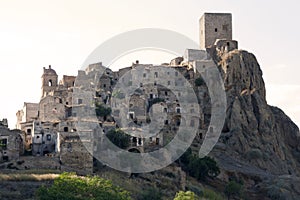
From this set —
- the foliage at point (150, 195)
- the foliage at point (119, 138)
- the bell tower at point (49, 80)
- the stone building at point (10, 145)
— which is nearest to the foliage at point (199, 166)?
the foliage at point (119, 138)

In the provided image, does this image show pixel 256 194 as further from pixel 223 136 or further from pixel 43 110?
pixel 43 110

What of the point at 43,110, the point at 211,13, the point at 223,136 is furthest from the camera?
the point at 211,13

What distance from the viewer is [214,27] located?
11456 centimetres

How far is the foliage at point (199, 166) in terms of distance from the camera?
83.2m

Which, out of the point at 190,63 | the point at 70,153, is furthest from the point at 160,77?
the point at 70,153

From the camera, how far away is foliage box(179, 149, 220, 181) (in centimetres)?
8325

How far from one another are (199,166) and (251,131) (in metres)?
16.7

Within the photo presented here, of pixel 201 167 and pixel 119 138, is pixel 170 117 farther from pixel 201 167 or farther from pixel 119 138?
pixel 119 138

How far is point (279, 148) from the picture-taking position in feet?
326

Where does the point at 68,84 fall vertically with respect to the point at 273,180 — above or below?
above

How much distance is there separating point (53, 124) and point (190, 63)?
29.8 m

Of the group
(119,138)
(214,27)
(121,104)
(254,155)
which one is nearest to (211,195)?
(119,138)

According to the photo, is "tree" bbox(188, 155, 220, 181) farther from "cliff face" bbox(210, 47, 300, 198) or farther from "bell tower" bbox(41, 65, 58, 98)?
"bell tower" bbox(41, 65, 58, 98)

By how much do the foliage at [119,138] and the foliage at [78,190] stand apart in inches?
563
